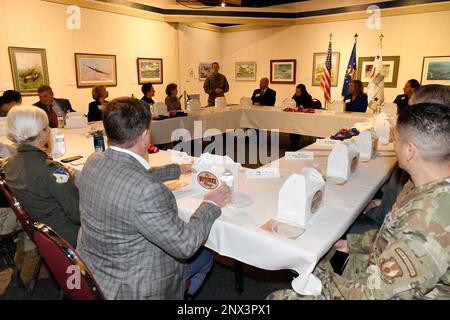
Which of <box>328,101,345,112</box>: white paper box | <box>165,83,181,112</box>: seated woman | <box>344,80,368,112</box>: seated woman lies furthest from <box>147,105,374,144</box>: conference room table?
<box>165,83,181,112</box>: seated woman

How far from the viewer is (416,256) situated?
915 mm

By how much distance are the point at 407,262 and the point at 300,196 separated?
51 cm

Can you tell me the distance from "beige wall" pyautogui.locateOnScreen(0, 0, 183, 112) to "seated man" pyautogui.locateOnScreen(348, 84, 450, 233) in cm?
569

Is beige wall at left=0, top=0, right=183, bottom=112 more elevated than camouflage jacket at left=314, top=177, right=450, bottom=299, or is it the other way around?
beige wall at left=0, top=0, right=183, bottom=112

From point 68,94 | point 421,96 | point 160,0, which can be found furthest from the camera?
point 160,0

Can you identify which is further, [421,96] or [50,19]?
[50,19]

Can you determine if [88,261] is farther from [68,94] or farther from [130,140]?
[68,94]

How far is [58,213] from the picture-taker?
172cm

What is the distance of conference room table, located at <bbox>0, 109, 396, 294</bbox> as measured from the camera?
4.08 feet

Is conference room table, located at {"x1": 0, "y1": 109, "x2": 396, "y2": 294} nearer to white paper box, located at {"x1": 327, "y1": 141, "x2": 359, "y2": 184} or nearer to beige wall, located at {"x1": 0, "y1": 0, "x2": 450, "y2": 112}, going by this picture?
white paper box, located at {"x1": 327, "y1": 141, "x2": 359, "y2": 184}
